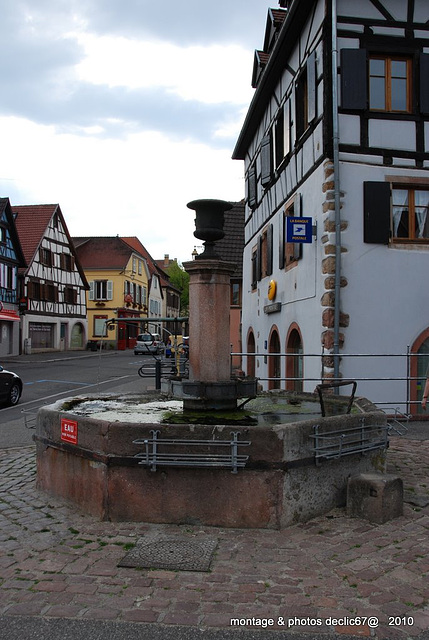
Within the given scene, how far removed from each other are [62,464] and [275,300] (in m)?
11.3

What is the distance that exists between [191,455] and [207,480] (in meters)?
0.27

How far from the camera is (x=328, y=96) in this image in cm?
1167

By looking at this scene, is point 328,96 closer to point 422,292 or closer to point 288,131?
point 288,131

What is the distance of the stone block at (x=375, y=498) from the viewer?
17.6ft

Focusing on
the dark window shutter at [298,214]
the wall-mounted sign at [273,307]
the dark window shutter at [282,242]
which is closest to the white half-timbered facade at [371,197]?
the dark window shutter at [298,214]

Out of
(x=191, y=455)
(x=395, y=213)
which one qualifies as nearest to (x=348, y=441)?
(x=191, y=455)

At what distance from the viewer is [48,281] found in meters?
43.9

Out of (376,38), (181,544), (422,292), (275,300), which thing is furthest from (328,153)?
(181,544)

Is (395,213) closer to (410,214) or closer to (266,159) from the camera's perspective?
(410,214)

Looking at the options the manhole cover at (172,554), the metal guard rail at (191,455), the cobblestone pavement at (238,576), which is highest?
the metal guard rail at (191,455)

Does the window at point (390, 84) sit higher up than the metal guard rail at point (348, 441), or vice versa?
the window at point (390, 84)

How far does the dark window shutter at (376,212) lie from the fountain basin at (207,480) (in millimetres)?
7068

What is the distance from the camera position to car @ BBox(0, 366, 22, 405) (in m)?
14.3

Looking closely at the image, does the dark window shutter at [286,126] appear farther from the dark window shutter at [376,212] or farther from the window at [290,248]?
the dark window shutter at [376,212]
